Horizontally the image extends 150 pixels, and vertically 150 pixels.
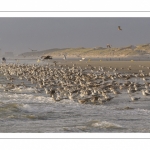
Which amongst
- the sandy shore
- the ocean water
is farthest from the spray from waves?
the sandy shore

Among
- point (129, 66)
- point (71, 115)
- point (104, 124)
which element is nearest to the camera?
point (104, 124)

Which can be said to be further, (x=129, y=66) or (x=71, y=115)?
(x=129, y=66)

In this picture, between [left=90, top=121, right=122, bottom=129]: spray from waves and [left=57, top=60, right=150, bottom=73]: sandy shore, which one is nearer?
[left=90, top=121, right=122, bottom=129]: spray from waves

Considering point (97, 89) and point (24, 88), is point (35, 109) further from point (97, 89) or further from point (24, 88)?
point (24, 88)

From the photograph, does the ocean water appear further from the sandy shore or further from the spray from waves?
the sandy shore

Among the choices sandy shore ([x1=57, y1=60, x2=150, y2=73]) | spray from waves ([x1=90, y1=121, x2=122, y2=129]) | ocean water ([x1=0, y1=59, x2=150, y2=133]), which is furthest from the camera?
sandy shore ([x1=57, y1=60, x2=150, y2=73])

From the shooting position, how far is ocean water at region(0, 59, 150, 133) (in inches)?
538

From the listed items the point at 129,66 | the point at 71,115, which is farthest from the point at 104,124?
the point at 129,66

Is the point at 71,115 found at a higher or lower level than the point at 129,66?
lower

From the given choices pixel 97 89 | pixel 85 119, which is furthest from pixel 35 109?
pixel 97 89

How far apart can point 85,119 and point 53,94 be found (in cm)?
703

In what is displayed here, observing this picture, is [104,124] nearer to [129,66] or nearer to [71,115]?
[71,115]

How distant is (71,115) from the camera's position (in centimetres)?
1650
